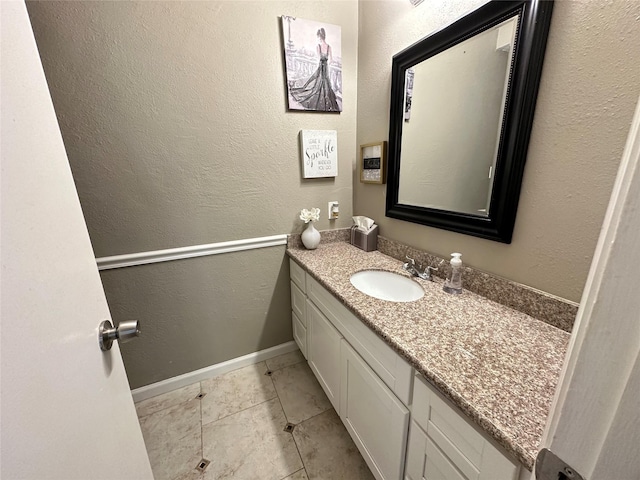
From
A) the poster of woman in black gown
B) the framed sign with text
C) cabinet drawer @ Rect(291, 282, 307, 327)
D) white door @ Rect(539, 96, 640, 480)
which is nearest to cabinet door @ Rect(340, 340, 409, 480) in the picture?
cabinet drawer @ Rect(291, 282, 307, 327)

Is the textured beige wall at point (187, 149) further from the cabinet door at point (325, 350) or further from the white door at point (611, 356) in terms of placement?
the white door at point (611, 356)

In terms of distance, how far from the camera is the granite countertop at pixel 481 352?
513 mm

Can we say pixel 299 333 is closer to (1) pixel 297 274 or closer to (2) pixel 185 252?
(1) pixel 297 274

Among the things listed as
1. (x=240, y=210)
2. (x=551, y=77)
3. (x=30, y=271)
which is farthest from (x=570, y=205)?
(x=240, y=210)

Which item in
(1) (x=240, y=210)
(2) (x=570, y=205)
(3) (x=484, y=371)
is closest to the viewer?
(3) (x=484, y=371)

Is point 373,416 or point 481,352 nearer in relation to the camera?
point 481,352

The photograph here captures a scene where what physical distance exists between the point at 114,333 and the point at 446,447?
0.83 metres

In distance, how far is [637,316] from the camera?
0.71 ft

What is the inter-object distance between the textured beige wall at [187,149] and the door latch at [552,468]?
1.44 m

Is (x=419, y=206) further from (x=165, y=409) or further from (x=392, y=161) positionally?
(x=165, y=409)

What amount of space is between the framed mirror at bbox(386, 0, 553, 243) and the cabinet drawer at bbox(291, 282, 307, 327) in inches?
29.1

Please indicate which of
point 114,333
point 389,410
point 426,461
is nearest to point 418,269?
point 389,410

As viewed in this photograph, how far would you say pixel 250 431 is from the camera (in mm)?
1305

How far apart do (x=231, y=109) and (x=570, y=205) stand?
4.84ft
